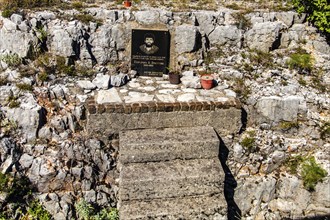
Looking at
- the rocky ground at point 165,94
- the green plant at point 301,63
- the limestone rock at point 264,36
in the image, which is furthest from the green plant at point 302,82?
the limestone rock at point 264,36

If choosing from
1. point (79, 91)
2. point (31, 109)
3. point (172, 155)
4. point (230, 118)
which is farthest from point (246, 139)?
point (31, 109)

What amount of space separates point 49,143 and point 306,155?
4.61 m

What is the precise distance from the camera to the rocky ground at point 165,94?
631 cm

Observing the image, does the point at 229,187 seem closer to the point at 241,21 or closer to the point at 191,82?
the point at 191,82

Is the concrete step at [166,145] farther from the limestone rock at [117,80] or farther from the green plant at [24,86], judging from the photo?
the green plant at [24,86]

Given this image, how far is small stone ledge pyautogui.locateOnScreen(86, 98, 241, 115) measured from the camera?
6.30 metres

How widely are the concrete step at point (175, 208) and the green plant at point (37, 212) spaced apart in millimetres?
1250

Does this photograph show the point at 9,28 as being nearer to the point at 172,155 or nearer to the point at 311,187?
the point at 172,155

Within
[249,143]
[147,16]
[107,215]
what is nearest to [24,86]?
[107,215]

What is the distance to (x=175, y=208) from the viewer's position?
19.0ft

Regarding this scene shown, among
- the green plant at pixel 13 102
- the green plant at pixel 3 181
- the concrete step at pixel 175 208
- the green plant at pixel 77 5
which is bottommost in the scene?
the concrete step at pixel 175 208

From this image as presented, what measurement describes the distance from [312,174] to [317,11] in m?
3.93

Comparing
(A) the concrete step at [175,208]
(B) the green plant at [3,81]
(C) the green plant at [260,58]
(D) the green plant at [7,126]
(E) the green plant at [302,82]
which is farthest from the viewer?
(C) the green plant at [260,58]

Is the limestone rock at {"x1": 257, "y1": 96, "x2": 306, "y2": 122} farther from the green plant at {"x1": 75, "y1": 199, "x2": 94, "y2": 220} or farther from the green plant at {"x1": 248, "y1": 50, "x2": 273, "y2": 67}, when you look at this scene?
the green plant at {"x1": 75, "y1": 199, "x2": 94, "y2": 220}
